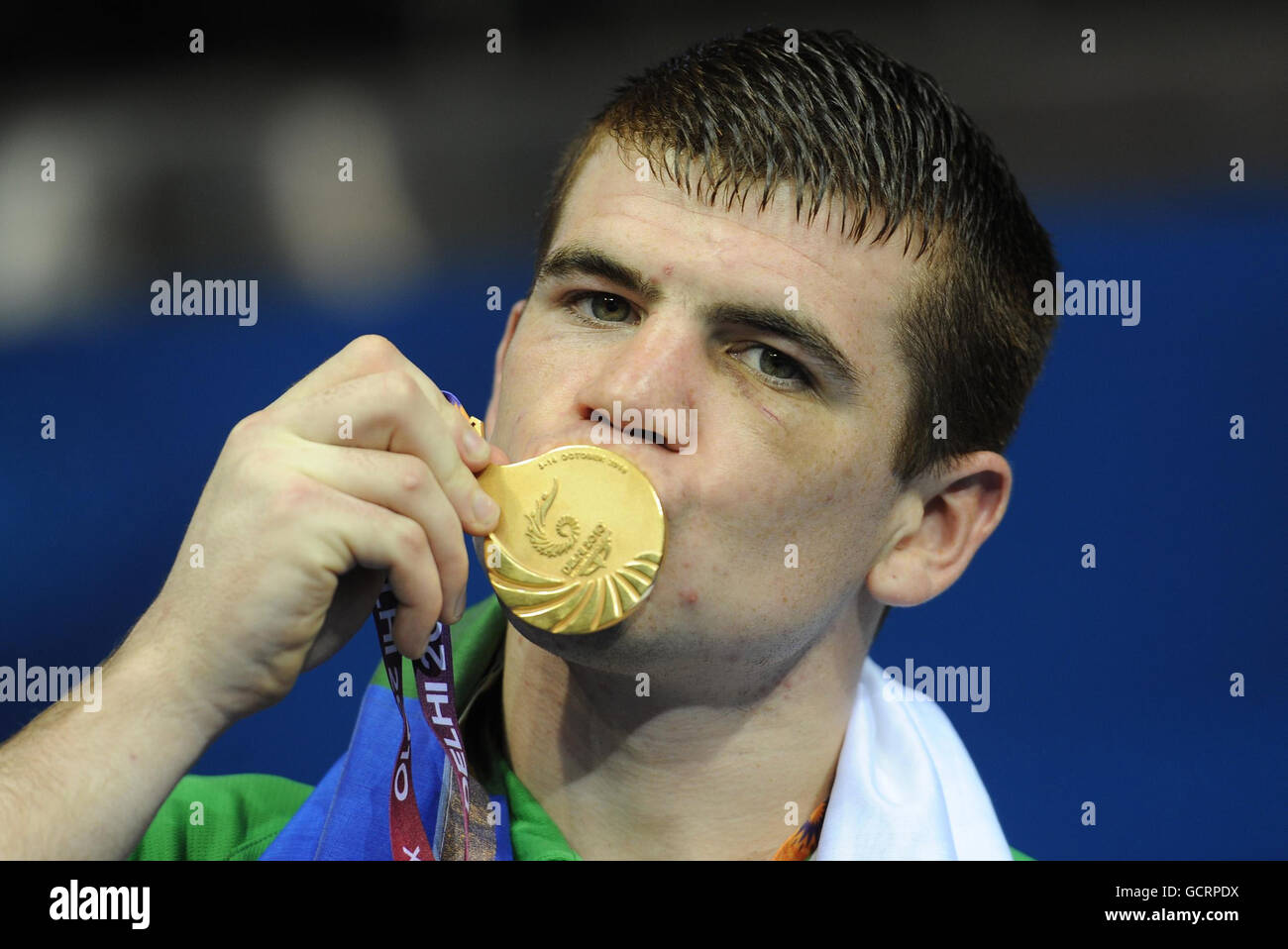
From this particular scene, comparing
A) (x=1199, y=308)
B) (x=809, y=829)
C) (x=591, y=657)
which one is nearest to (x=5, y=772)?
(x=591, y=657)

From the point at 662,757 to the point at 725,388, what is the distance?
0.84m

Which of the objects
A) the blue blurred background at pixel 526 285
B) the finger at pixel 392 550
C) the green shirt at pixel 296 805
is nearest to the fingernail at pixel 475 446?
the finger at pixel 392 550

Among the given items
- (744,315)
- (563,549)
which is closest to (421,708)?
(563,549)

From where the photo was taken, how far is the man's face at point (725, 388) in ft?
8.37

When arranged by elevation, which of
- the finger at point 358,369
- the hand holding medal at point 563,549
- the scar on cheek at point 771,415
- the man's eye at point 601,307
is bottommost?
the hand holding medal at point 563,549

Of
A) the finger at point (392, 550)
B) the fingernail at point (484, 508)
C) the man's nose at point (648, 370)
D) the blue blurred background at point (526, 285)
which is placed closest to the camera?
the finger at point (392, 550)

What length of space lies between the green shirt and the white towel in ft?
1.03

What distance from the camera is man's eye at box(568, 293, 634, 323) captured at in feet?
8.91

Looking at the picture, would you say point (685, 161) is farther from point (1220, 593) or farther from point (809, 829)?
point (1220, 593)

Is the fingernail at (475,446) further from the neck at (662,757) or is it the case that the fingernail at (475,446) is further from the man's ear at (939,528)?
the man's ear at (939,528)

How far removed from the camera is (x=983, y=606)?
5070 millimetres

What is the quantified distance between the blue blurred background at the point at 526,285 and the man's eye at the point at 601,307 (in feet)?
8.28

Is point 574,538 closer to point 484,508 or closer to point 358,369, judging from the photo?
point 484,508

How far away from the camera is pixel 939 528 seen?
10.3 ft
